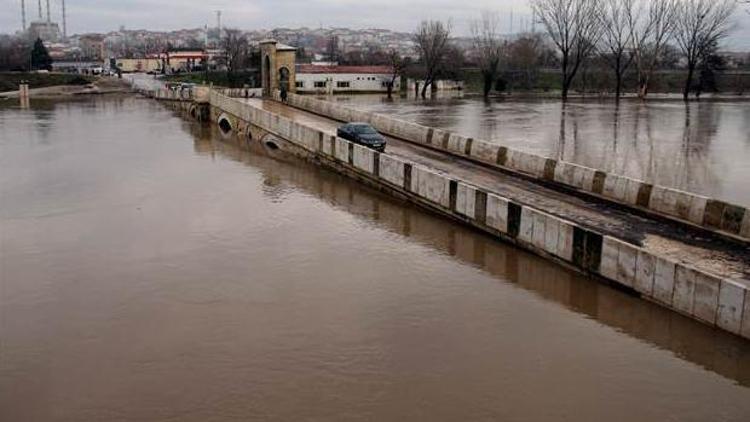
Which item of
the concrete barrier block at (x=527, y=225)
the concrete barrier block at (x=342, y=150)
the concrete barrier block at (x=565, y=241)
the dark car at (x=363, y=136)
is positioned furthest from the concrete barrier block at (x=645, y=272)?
the concrete barrier block at (x=342, y=150)

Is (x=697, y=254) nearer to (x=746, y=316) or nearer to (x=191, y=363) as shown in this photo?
(x=746, y=316)

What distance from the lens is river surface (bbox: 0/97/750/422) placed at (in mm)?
12461

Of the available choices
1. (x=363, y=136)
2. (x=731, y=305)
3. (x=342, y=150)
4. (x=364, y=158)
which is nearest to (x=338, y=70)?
(x=363, y=136)

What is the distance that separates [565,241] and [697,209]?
3733mm

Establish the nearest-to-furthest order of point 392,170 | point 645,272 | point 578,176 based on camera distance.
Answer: point 645,272, point 578,176, point 392,170

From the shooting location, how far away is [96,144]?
147 ft

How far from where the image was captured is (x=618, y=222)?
20.0 m

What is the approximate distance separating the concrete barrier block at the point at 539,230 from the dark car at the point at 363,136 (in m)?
13.0

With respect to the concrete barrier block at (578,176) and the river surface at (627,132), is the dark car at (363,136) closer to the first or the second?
the river surface at (627,132)

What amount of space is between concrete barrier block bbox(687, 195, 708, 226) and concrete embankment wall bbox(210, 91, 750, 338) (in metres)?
3.32

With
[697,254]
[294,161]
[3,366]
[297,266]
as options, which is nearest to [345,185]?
[294,161]

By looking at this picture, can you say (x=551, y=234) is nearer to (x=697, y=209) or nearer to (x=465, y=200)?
(x=697, y=209)

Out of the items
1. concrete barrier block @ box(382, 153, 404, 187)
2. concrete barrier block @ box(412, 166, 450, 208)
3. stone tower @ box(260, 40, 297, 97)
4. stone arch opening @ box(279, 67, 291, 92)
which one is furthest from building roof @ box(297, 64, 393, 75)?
concrete barrier block @ box(412, 166, 450, 208)

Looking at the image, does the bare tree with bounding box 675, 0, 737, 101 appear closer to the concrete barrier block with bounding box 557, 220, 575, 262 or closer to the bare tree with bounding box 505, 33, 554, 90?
the bare tree with bounding box 505, 33, 554, 90
